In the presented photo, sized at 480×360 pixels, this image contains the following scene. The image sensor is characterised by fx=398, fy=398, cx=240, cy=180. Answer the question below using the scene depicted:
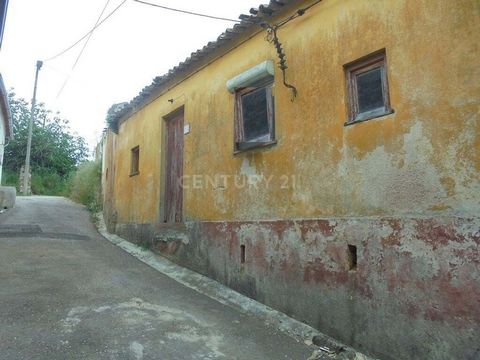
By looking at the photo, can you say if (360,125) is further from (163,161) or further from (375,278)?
(163,161)

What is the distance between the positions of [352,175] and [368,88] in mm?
1028

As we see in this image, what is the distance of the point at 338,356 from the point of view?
14.0ft

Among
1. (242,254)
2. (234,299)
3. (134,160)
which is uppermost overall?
(134,160)

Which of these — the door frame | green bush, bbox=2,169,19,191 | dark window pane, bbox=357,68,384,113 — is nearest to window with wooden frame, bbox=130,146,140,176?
the door frame

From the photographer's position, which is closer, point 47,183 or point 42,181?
point 42,181

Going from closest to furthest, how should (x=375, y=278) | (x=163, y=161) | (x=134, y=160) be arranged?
(x=375, y=278) → (x=163, y=161) → (x=134, y=160)

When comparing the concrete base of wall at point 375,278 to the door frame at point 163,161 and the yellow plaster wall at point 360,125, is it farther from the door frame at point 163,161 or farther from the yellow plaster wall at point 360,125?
the door frame at point 163,161

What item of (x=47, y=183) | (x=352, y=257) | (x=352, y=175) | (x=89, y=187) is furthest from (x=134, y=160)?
(x=47, y=183)

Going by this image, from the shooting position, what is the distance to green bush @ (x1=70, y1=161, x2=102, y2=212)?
50.8ft

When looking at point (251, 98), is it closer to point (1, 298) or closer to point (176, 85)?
point (176, 85)

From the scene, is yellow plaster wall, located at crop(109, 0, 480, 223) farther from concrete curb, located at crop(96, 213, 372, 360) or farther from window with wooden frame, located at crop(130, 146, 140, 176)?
window with wooden frame, located at crop(130, 146, 140, 176)

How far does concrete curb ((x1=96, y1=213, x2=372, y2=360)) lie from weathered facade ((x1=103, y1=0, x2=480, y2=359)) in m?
0.11

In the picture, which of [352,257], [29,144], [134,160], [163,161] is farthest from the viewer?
[29,144]

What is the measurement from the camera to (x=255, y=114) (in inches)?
246
